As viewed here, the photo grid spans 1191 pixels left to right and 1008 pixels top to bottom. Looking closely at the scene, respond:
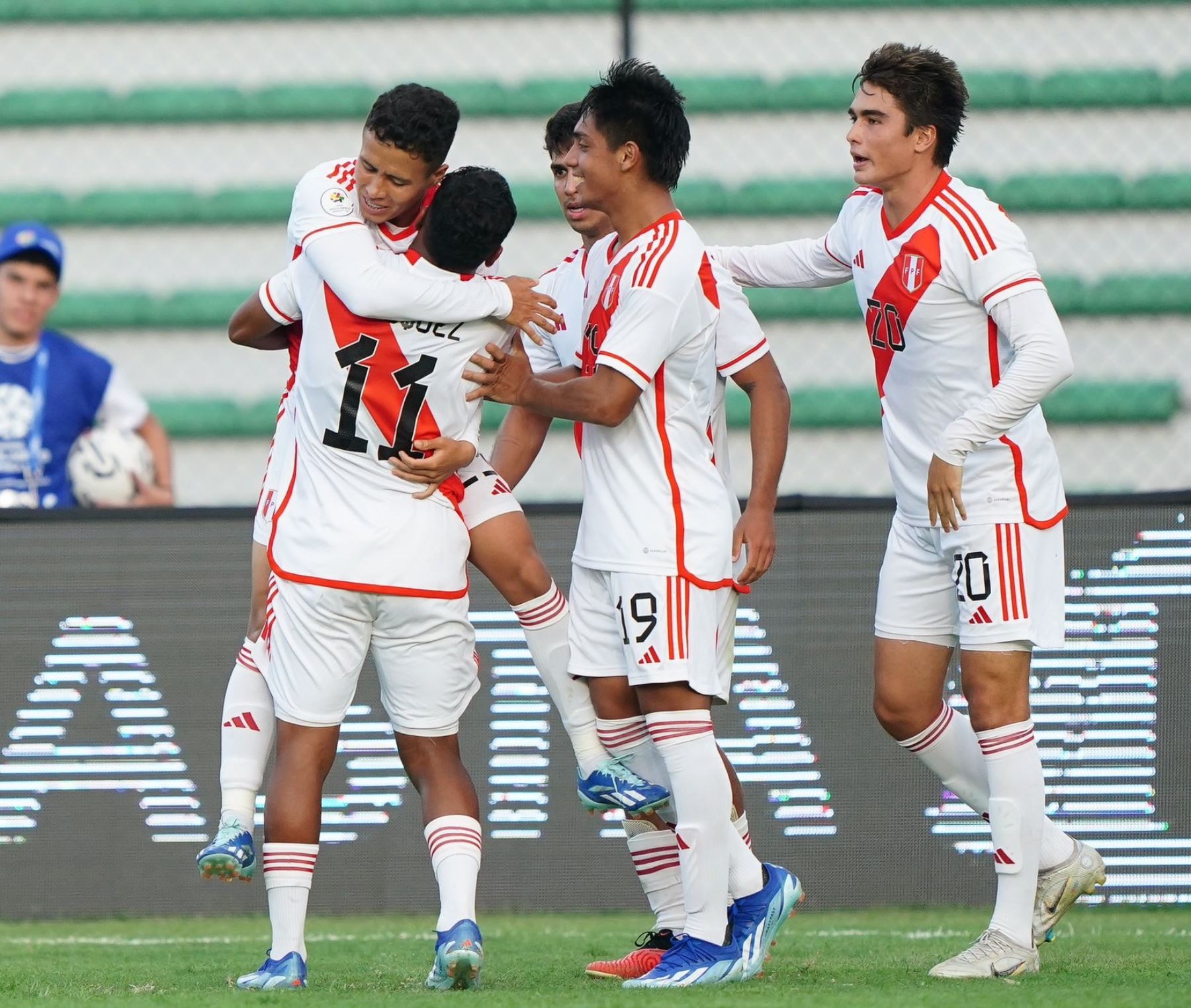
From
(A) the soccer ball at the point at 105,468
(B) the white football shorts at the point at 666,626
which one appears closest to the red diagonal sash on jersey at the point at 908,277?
(B) the white football shorts at the point at 666,626

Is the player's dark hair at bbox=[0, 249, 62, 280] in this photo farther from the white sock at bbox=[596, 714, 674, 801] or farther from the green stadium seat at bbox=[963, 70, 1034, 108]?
the green stadium seat at bbox=[963, 70, 1034, 108]

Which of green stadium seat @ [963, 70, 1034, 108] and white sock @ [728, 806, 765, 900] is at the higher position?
green stadium seat @ [963, 70, 1034, 108]

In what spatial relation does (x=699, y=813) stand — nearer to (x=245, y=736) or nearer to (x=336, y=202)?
(x=245, y=736)

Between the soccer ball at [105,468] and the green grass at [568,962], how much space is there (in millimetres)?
1572

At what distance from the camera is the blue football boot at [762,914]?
13.0 ft

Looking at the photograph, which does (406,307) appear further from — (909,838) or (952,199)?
(909,838)

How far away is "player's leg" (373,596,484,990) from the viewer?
12.6ft

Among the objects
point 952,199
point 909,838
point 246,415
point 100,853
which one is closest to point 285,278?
point 952,199

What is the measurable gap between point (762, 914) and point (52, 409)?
350 cm

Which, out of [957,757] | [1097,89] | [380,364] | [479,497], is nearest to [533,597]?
[479,497]

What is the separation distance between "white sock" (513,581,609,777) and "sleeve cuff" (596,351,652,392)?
667 millimetres

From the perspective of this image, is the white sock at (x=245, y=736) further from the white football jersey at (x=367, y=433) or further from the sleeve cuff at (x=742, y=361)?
Answer: the sleeve cuff at (x=742, y=361)

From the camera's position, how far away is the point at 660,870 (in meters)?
4.20

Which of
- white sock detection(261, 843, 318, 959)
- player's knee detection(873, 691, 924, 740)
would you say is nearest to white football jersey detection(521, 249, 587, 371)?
player's knee detection(873, 691, 924, 740)
